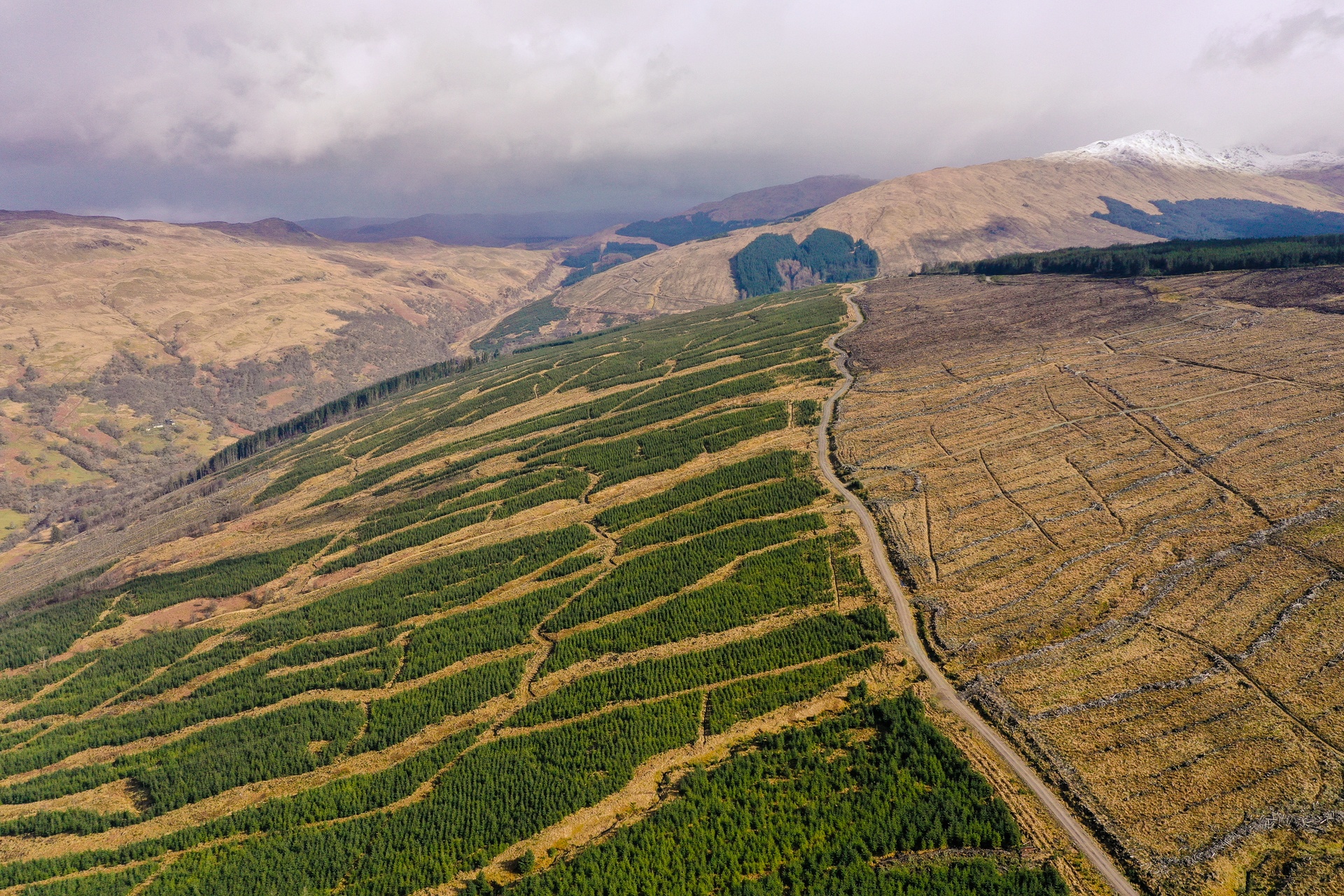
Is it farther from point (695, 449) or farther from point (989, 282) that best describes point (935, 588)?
point (989, 282)

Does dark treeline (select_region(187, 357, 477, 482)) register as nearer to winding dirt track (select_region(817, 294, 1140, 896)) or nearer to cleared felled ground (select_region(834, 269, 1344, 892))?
cleared felled ground (select_region(834, 269, 1344, 892))

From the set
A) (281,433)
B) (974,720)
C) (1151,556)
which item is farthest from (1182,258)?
(281,433)

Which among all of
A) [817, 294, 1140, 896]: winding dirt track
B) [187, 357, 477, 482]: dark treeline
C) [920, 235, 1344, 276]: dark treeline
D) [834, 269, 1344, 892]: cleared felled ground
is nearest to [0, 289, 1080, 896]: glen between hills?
[817, 294, 1140, 896]: winding dirt track

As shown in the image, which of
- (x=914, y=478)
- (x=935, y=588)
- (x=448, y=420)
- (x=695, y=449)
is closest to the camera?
(x=935, y=588)

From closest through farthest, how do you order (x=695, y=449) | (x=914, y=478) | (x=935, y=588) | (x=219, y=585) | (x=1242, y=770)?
1. (x=1242, y=770)
2. (x=935, y=588)
3. (x=914, y=478)
4. (x=219, y=585)
5. (x=695, y=449)

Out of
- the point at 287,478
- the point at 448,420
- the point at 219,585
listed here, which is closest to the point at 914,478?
the point at 219,585

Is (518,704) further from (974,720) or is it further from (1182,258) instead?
(1182,258)

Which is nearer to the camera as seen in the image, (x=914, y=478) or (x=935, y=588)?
(x=935, y=588)

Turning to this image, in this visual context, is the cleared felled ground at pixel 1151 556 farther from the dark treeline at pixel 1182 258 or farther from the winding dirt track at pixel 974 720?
the dark treeline at pixel 1182 258
